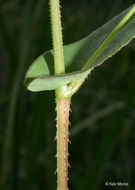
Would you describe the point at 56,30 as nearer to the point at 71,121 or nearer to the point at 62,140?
the point at 62,140

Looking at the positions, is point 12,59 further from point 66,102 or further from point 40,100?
point 66,102

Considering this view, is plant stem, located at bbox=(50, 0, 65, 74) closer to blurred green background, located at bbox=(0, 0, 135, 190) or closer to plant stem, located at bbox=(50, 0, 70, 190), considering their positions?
plant stem, located at bbox=(50, 0, 70, 190)

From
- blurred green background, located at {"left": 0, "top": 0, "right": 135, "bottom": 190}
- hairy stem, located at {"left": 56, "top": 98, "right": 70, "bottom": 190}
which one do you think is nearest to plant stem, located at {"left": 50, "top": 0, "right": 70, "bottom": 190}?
hairy stem, located at {"left": 56, "top": 98, "right": 70, "bottom": 190}

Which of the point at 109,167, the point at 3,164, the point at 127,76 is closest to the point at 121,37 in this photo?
the point at 3,164

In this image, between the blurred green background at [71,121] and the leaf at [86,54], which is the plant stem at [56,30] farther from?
the blurred green background at [71,121]

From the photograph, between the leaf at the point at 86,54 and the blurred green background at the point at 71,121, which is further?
the blurred green background at the point at 71,121

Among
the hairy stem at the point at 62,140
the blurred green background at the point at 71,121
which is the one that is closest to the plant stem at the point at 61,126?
the hairy stem at the point at 62,140

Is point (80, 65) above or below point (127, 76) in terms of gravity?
below
